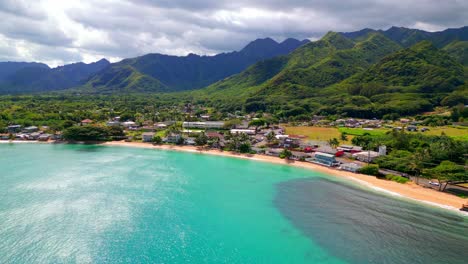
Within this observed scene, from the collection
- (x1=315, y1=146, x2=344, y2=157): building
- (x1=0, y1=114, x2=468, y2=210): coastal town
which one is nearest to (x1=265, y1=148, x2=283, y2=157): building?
(x1=0, y1=114, x2=468, y2=210): coastal town

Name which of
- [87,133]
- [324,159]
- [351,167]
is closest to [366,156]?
[351,167]

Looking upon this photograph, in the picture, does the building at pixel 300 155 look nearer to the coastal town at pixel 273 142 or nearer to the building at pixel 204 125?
the coastal town at pixel 273 142

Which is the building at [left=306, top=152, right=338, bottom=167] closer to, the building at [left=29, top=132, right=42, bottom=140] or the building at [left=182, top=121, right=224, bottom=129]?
the building at [left=182, top=121, right=224, bottom=129]

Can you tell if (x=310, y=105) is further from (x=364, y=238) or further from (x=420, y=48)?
(x=364, y=238)

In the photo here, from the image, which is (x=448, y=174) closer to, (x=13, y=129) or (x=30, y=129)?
(x=30, y=129)

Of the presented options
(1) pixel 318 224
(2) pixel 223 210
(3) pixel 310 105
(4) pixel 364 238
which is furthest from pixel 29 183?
(3) pixel 310 105
